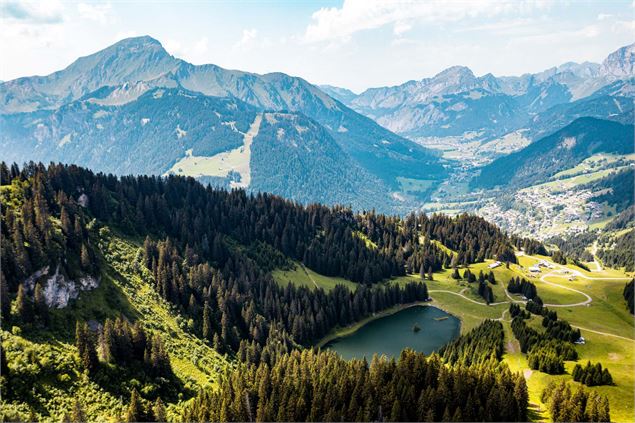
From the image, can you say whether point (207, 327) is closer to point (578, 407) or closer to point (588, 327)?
point (578, 407)

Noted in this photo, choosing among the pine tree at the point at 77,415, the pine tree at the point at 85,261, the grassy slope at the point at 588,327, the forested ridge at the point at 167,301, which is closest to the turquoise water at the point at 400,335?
the grassy slope at the point at 588,327

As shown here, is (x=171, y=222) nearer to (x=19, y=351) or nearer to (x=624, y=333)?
(x=19, y=351)

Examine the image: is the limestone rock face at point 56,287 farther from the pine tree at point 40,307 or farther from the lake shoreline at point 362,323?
the lake shoreline at point 362,323

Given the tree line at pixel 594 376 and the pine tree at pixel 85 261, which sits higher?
the pine tree at pixel 85 261

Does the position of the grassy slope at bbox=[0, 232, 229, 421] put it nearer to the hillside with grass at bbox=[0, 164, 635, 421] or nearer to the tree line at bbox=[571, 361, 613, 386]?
the hillside with grass at bbox=[0, 164, 635, 421]

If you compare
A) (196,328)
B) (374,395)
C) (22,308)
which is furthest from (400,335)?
(22,308)

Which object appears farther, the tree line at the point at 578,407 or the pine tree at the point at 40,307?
the pine tree at the point at 40,307

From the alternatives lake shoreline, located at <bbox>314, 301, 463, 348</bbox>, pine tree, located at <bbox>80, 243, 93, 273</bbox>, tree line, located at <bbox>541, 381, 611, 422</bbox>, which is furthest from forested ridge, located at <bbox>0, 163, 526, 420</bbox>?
tree line, located at <bbox>541, 381, 611, 422</bbox>
